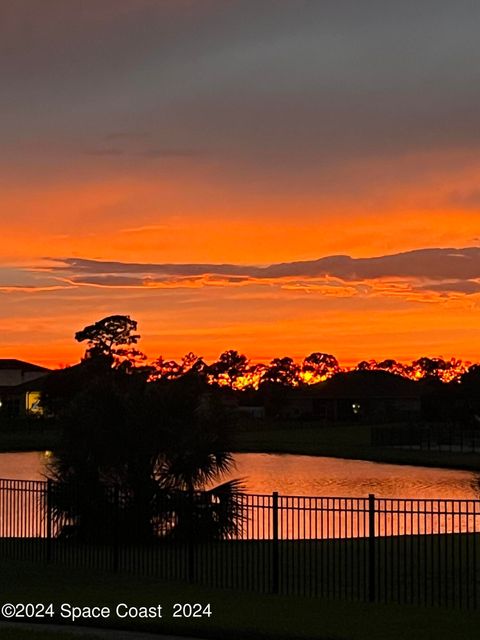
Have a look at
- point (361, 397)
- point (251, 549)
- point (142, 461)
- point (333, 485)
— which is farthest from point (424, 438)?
point (251, 549)

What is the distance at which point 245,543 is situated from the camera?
25.9m

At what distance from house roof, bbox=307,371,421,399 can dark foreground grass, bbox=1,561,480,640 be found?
125 metres

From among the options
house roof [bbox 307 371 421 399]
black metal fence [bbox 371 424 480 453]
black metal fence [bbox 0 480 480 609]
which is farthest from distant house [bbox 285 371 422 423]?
black metal fence [bbox 0 480 480 609]

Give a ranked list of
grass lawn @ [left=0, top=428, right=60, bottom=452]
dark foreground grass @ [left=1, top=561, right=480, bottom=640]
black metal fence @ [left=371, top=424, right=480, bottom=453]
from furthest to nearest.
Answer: grass lawn @ [left=0, top=428, right=60, bottom=452]
black metal fence @ [left=371, top=424, right=480, bottom=453]
dark foreground grass @ [left=1, top=561, right=480, bottom=640]

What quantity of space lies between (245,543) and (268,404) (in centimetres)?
13616

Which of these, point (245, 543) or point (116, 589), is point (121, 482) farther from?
point (116, 589)

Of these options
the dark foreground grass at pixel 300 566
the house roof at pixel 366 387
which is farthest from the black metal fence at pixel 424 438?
the house roof at pixel 366 387

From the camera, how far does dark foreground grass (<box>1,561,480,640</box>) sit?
52.0 ft

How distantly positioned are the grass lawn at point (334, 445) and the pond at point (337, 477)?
7.09 feet

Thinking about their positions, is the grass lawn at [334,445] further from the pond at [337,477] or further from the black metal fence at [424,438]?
the pond at [337,477]

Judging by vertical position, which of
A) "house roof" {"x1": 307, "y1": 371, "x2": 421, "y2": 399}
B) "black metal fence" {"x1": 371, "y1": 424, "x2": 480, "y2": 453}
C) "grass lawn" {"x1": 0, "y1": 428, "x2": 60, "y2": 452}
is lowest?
"grass lawn" {"x1": 0, "y1": 428, "x2": 60, "y2": 452}


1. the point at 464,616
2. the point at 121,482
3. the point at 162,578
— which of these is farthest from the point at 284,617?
the point at 121,482

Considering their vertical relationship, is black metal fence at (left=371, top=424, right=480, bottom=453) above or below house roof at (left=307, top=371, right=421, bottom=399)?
below

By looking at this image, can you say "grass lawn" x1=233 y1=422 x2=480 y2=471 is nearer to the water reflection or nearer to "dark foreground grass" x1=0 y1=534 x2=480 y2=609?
the water reflection
